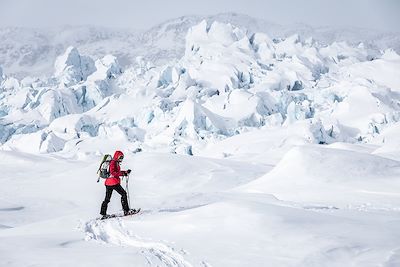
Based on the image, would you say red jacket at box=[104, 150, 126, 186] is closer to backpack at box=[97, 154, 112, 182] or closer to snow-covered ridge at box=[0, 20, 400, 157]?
backpack at box=[97, 154, 112, 182]

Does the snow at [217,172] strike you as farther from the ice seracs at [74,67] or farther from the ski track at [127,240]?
the ice seracs at [74,67]

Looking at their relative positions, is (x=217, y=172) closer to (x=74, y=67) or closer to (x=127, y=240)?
(x=127, y=240)

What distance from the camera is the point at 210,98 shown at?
83.2 meters

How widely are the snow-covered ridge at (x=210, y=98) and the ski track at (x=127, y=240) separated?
138 ft

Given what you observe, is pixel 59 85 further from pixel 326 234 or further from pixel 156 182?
pixel 326 234

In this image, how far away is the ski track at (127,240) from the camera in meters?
5.11

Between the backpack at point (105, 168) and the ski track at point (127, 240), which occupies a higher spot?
the backpack at point (105, 168)

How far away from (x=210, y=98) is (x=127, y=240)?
7733cm

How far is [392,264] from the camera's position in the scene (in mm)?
4531

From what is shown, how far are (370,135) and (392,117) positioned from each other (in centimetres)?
401

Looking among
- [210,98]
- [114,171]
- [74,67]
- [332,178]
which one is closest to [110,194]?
[114,171]

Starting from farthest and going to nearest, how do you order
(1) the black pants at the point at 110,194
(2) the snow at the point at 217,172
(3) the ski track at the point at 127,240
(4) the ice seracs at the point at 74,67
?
(4) the ice seracs at the point at 74,67
(1) the black pants at the point at 110,194
(2) the snow at the point at 217,172
(3) the ski track at the point at 127,240

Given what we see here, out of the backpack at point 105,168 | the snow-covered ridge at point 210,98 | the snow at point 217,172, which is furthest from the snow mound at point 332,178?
the snow-covered ridge at point 210,98

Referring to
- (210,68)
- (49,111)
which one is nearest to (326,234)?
(49,111)
